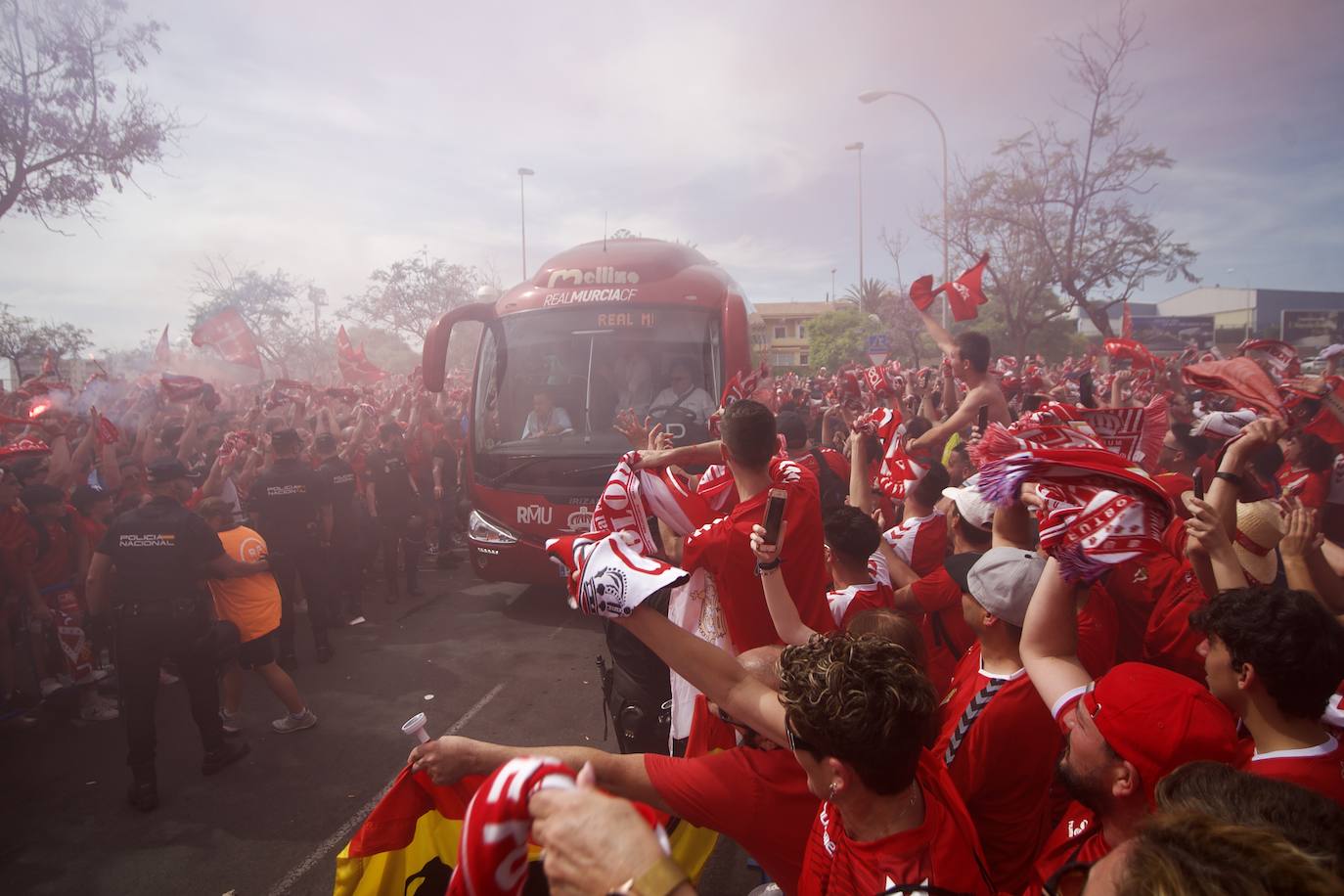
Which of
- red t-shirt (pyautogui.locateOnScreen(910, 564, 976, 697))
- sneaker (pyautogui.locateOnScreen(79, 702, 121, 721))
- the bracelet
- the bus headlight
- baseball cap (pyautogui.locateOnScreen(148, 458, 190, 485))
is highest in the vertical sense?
baseball cap (pyautogui.locateOnScreen(148, 458, 190, 485))

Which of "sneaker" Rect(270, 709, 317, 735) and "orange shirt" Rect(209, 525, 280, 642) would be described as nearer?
A: "orange shirt" Rect(209, 525, 280, 642)

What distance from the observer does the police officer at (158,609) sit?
4090mm

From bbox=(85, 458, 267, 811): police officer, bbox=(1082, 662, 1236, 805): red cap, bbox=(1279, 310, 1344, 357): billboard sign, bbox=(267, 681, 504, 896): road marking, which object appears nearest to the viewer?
bbox=(1082, 662, 1236, 805): red cap

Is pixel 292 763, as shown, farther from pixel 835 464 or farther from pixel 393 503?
pixel 835 464

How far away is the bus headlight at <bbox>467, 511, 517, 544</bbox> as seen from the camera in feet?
21.3

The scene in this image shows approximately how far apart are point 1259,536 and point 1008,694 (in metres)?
1.55

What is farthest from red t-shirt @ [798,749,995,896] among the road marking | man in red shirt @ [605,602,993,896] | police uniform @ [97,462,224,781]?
police uniform @ [97,462,224,781]

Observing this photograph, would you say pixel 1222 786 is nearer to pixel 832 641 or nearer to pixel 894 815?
pixel 894 815

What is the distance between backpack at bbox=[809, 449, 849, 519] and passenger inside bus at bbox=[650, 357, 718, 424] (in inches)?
68.2

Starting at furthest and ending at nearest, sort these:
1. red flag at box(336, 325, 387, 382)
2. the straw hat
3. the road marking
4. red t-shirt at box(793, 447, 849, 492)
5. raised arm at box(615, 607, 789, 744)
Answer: red flag at box(336, 325, 387, 382), red t-shirt at box(793, 447, 849, 492), the road marking, the straw hat, raised arm at box(615, 607, 789, 744)

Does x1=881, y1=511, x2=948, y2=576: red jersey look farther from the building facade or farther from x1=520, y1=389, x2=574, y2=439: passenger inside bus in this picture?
the building facade

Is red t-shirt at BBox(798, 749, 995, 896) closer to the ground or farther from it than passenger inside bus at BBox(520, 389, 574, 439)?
closer to the ground

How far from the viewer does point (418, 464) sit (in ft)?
30.8

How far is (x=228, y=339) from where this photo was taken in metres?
10.3
